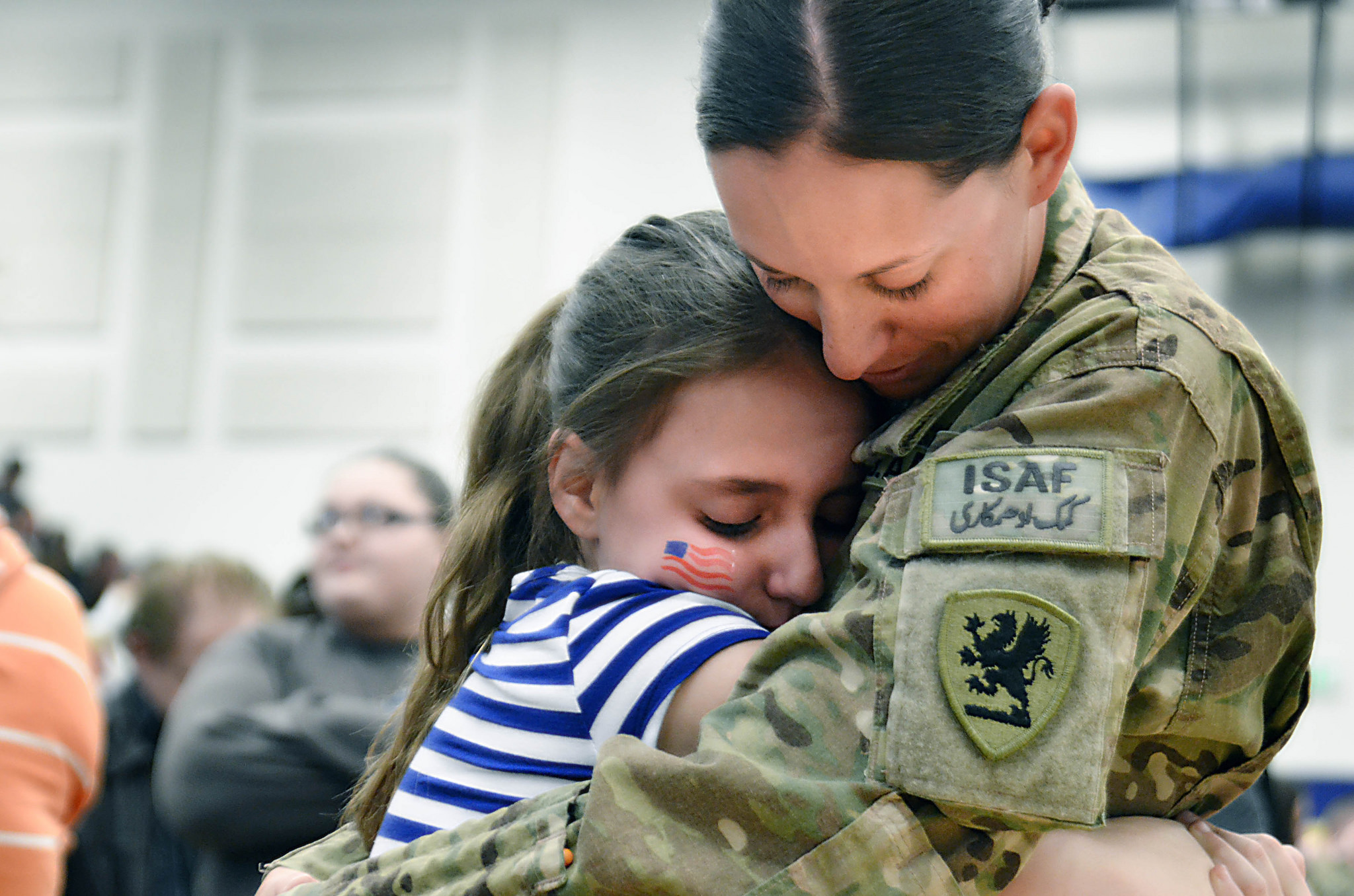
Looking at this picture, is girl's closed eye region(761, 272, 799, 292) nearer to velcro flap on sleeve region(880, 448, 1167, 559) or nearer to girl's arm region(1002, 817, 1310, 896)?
velcro flap on sleeve region(880, 448, 1167, 559)

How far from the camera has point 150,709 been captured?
400 cm

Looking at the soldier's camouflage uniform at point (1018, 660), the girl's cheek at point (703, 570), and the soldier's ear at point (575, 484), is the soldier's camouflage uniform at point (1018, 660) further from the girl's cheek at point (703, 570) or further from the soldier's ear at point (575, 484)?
the soldier's ear at point (575, 484)

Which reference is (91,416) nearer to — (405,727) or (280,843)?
(280,843)

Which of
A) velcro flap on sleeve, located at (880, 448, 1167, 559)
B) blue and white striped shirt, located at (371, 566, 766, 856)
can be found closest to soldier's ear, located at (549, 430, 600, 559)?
blue and white striped shirt, located at (371, 566, 766, 856)

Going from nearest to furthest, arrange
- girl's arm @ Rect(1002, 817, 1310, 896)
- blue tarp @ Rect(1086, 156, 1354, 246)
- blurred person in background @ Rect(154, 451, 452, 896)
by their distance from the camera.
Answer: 1. girl's arm @ Rect(1002, 817, 1310, 896)
2. blurred person in background @ Rect(154, 451, 452, 896)
3. blue tarp @ Rect(1086, 156, 1354, 246)

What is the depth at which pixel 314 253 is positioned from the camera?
877 cm

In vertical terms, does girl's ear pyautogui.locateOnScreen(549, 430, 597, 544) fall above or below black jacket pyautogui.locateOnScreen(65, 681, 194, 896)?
above

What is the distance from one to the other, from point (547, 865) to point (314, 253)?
327 inches

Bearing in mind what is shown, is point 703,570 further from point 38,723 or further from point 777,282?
point 38,723

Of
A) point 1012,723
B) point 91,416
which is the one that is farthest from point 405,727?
point 91,416

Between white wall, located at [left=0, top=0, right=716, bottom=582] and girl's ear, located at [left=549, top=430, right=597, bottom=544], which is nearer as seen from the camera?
girl's ear, located at [left=549, top=430, right=597, bottom=544]

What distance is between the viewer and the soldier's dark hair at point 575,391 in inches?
54.3

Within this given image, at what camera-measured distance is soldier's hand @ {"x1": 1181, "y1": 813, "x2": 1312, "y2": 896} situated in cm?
111

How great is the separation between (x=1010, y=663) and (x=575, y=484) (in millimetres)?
686
